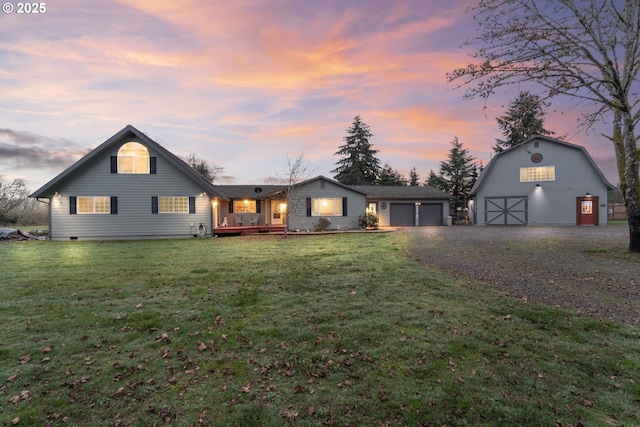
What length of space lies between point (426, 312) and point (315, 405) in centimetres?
291

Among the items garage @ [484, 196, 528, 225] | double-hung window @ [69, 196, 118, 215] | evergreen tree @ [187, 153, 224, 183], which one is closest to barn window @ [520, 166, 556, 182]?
garage @ [484, 196, 528, 225]

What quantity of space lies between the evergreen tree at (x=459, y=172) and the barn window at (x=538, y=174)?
46.6 ft

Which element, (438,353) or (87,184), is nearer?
(438,353)

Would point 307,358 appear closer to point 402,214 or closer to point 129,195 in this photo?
point 129,195

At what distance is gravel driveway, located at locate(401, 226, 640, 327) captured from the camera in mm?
5738

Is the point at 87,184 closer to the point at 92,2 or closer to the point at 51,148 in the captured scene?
the point at 92,2

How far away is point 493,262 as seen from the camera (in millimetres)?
9141

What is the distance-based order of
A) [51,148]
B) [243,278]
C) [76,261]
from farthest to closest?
[51,148] < [76,261] < [243,278]

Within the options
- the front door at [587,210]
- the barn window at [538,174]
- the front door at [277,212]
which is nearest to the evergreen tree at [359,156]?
the front door at [277,212]

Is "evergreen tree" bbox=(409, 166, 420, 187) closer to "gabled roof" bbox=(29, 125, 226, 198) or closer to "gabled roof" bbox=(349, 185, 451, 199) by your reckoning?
"gabled roof" bbox=(349, 185, 451, 199)

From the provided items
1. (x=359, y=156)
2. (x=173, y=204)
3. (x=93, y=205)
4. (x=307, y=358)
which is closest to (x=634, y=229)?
(x=307, y=358)

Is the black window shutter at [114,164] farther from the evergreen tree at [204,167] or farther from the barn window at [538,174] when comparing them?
the barn window at [538,174]

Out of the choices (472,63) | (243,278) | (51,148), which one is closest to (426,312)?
(243,278)

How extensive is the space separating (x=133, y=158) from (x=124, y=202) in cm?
272
